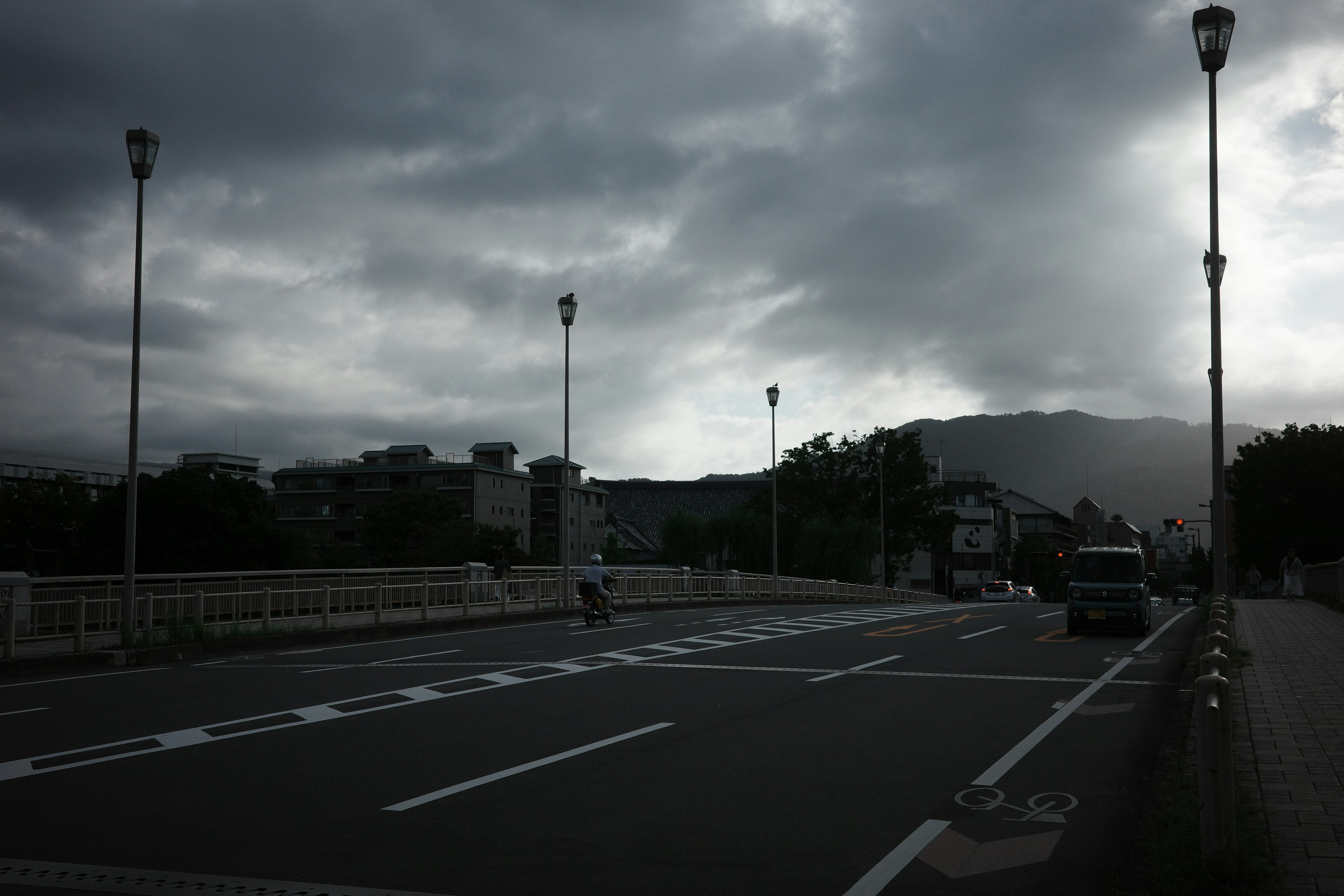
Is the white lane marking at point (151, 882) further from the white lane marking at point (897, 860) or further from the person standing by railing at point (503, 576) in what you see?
the person standing by railing at point (503, 576)

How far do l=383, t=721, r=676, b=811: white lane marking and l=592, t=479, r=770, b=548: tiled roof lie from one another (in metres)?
145

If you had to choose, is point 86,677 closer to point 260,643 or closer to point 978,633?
point 260,643

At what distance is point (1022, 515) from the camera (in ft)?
538

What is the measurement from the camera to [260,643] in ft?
62.7

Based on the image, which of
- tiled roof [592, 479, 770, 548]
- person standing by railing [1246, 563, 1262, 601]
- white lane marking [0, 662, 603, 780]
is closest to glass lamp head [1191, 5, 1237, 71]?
white lane marking [0, 662, 603, 780]

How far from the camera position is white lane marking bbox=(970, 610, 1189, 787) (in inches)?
298

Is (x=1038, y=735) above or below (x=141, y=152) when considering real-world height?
below

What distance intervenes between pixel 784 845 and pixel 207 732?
19.4ft

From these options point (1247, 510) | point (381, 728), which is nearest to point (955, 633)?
point (381, 728)

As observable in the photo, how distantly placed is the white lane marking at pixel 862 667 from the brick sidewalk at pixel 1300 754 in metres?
4.49

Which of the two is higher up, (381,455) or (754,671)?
(381,455)

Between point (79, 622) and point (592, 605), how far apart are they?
1124cm

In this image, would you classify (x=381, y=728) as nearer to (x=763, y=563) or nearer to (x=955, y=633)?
(x=955, y=633)

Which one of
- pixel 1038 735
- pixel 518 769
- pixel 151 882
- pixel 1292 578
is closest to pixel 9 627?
pixel 518 769
